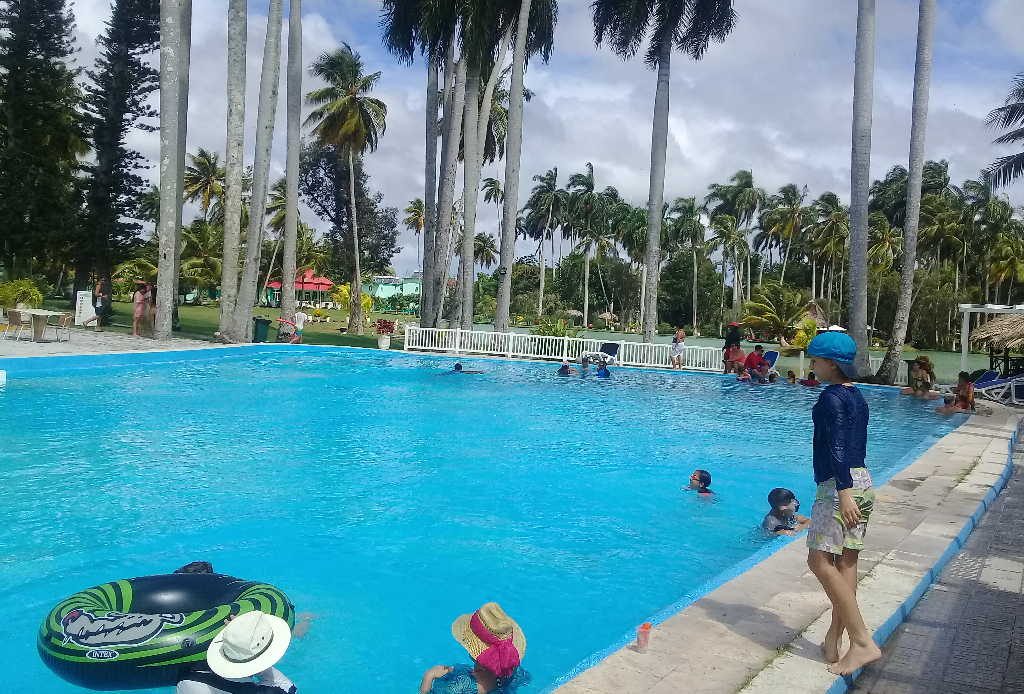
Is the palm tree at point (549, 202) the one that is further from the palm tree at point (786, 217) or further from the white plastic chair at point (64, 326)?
the white plastic chair at point (64, 326)

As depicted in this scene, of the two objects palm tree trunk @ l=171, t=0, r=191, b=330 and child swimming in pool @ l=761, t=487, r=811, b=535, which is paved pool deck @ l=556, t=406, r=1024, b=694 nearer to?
child swimming in pool @ l=761, t=487, r=811, b=535

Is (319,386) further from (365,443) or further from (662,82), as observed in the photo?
(662,82)

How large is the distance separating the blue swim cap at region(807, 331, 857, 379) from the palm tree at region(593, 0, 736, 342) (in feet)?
72.4

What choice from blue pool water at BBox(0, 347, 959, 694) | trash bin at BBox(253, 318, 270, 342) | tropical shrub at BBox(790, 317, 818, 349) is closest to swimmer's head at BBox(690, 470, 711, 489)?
blue pool water at BBox(0, 347, 959, 694)

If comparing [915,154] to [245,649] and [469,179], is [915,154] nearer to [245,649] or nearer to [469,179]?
[469,179]

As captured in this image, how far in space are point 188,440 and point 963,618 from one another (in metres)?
9.31

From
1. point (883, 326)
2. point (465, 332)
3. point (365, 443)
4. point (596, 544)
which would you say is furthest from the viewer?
point (883, 326)

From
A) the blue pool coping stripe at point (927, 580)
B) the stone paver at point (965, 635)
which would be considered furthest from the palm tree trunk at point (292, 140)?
the stone paver at point (965, 635)

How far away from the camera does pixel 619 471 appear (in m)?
10.0

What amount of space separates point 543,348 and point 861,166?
33.9ft

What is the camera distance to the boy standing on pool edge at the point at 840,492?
330 cm

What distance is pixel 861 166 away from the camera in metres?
21.0

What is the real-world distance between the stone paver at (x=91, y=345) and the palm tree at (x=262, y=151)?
196 cm

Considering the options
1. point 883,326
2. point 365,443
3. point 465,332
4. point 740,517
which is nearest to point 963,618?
point 740,517
